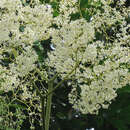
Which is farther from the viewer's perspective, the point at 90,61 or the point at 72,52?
the point at 90,61

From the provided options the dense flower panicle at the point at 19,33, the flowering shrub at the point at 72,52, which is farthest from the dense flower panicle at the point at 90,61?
the dense flower panicle at the point at 19,33

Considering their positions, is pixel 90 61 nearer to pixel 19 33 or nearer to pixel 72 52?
pixel 72 52

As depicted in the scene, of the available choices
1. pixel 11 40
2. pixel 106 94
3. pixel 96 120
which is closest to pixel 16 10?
pixel 11 40

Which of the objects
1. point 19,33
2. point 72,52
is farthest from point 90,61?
point 19,33

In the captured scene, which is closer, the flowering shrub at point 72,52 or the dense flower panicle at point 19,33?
the flowering shrub at point 72,52

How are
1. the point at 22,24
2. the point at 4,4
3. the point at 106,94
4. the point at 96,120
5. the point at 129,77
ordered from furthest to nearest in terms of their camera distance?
the point at 96,120 < the point at 22,24 < the point at 4,4 < the point at 129,77 < the point at 106,94

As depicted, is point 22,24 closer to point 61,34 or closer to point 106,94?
point 61,34

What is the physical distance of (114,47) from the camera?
83.5 inches

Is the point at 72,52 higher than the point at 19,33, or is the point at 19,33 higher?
the point at 19,33

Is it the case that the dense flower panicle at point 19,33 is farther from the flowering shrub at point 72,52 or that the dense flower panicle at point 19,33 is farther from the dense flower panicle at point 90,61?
the dense flower panicle at point 90,61

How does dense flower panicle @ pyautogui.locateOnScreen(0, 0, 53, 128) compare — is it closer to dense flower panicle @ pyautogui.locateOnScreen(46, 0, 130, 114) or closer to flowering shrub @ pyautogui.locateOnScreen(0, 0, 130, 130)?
flowering shrub @ pyautogui.locateOnScreen(0, 0, 130, 130)

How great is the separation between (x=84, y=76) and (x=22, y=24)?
27.2 inches

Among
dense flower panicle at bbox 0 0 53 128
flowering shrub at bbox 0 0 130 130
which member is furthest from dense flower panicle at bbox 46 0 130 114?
dense flower panicle at bbox 0 0 53 128

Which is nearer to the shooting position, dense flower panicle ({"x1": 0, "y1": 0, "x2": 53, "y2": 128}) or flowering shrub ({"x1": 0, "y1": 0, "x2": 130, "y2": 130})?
flowering shrub ({"x1": 0, "y1": 0, "x2": 130, "y2": 130})
